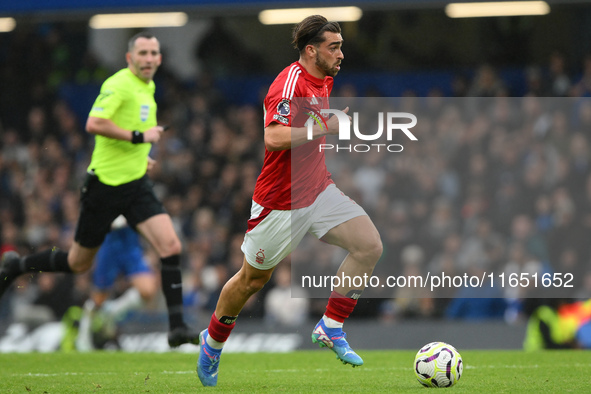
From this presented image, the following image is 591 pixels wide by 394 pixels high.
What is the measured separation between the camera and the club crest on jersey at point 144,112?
8.56 metres

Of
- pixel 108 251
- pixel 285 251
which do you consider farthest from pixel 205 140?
pixel 285 251

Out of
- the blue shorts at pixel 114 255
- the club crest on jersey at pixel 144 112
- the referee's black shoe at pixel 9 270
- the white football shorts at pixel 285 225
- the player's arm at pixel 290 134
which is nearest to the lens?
the player's arm at pixel 290 134

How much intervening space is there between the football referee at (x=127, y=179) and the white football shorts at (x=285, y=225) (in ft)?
6.85

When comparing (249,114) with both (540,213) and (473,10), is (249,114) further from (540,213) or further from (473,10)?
(540,213)

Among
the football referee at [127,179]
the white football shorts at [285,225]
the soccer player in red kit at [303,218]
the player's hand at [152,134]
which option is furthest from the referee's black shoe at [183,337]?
the white football shorts at [285,225]

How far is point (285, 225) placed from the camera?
618 centimetres

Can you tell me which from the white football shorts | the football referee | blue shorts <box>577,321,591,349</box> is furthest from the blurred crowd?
the white football shorts

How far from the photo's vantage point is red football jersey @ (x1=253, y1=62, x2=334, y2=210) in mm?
6051

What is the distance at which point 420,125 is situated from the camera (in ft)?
45.5

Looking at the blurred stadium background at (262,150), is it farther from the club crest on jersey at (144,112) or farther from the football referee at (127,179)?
the club crest on jersey at (144,112)

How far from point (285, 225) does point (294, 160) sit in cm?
45

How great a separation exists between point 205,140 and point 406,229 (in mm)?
4581

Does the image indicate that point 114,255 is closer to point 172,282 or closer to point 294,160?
point 172,282

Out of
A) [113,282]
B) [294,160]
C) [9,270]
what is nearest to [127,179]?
[9,270]
